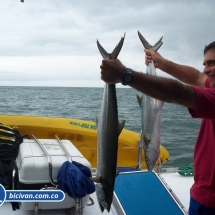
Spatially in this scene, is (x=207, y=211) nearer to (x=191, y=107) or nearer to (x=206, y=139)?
(x=206, y=139)

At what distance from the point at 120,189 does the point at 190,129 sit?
9972 millimetres

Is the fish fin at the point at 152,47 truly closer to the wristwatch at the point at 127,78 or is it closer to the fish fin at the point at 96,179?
the wristwatch at the point at 127,78

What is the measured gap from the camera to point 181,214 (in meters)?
3.35

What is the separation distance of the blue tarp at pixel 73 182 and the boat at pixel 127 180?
0.26 meters

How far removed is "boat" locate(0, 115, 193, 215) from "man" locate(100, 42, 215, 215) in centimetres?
128

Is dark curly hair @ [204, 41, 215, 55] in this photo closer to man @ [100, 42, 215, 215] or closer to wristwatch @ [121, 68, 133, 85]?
man @ [100, 42, 215, 215]

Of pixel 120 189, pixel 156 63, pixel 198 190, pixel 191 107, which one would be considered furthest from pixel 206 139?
pixel 120 189

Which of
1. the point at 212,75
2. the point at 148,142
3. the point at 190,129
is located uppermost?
the point at 212,75

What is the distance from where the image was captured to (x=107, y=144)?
1.81 meters

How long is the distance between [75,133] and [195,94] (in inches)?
166

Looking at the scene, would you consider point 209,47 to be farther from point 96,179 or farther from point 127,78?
point 96,179

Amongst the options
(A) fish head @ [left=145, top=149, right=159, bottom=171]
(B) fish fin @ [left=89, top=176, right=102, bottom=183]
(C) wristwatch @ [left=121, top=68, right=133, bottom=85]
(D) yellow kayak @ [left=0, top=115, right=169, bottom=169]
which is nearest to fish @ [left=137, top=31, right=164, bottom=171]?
(A) fish head @ [left=145, top=149, right=159, bottom=171]

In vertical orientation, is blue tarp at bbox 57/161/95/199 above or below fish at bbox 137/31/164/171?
below

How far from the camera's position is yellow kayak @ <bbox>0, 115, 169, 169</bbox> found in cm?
558
